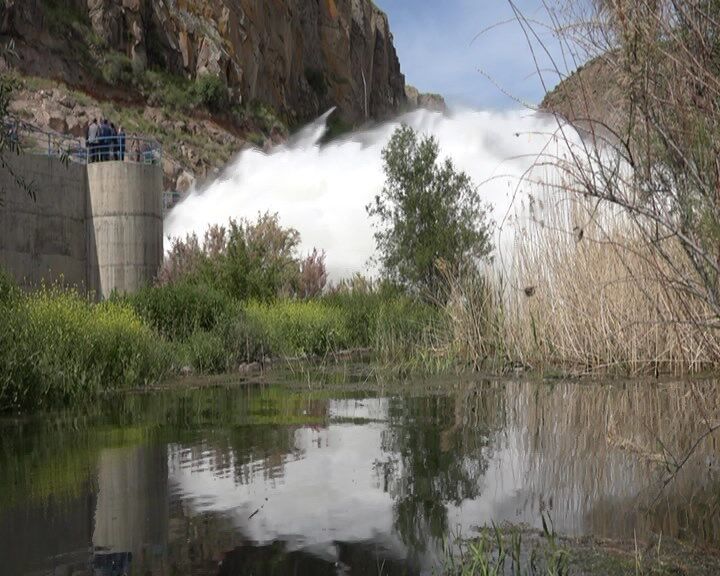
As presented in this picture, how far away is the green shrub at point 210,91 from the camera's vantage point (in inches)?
1934

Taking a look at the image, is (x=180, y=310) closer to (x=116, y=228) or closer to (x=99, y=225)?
(x=116, y=228)

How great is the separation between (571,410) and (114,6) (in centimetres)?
4350

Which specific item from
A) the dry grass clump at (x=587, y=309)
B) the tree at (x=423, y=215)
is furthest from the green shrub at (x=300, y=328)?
the dry grass clump at (x=587, y=309)

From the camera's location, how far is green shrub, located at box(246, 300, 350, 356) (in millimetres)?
14930

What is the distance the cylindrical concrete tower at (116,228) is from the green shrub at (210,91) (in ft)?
92.6

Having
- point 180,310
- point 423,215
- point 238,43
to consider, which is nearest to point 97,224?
point 180,310

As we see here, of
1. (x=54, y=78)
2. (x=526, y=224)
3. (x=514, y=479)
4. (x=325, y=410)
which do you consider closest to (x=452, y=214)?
(x=526, y=224)

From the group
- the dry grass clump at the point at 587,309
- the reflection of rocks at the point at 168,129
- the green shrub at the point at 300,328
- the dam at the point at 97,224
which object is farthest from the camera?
the reflection of rocks at the point at 168,129

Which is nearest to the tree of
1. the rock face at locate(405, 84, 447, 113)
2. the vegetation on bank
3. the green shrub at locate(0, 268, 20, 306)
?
the vegetation on bank

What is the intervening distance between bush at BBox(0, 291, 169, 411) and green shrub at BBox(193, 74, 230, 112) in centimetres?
3758

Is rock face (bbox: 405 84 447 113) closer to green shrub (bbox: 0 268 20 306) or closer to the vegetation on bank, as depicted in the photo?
the vegetation on bank

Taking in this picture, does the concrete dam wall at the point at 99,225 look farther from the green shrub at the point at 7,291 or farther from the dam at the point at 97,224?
the green shrub at the point at 7,291

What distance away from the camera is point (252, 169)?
1439 inches

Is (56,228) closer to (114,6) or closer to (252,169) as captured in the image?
(252,169)
